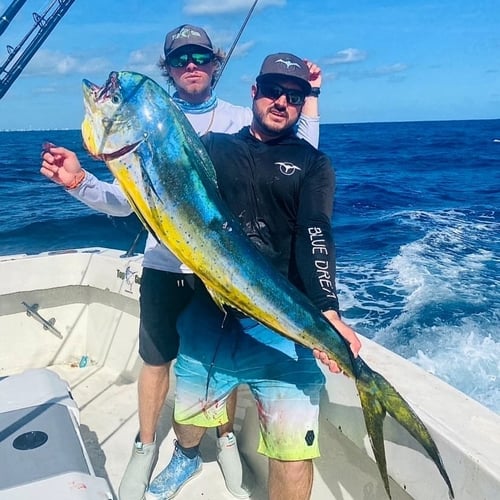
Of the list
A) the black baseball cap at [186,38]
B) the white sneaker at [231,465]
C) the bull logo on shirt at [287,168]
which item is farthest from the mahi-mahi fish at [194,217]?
the white sneaker at [231,465]

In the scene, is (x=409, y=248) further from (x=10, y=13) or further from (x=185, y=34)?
(x=10, y=13)

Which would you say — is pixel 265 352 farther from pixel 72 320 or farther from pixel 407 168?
pixel 407 168

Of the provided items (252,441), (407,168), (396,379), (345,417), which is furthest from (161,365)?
(407,168)

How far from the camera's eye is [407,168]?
79.8 feet

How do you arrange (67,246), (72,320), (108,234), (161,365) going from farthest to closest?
1. (108,234)
2. (67,246)
3. (72,320)
4. (161,365)

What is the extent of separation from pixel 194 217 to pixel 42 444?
110cm

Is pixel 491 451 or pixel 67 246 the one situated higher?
pixel 491 451

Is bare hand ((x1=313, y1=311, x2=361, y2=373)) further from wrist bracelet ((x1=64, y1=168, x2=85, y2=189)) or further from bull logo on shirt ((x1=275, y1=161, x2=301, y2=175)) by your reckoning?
wrist bracelet ((x1=64, y1=168, x2=85, y2=189))

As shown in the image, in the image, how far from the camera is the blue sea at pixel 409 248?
237 inches

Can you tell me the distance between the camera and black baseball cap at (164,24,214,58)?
2297mm

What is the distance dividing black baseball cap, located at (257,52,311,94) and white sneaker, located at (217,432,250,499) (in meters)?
1.77

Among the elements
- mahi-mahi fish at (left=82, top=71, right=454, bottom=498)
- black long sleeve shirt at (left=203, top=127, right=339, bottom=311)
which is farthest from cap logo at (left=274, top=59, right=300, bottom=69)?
mahi-mahi fish at (left=82, top=71, right=454, bottom=498)

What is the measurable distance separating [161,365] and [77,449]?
27.3 inches

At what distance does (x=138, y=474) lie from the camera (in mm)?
2693
